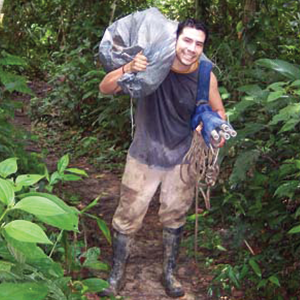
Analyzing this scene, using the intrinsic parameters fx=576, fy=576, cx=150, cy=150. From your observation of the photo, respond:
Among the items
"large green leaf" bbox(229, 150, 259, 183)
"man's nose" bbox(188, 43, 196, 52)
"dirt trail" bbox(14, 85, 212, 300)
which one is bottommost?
"dirt trail" bbox(14, 85, 212, 300)

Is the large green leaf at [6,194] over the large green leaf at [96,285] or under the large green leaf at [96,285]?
over

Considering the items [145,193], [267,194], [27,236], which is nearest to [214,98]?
[145,193]

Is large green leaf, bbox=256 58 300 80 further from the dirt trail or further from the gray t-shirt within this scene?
the dirt trail

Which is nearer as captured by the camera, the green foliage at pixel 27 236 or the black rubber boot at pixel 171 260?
the green foliage at pixel 27 236

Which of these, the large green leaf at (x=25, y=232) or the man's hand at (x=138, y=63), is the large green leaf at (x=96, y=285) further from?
the large green leaf at (x=25, y=232)

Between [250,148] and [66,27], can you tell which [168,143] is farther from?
[66,27]

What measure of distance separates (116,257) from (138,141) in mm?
835

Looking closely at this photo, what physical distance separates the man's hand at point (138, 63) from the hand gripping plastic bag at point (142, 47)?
1.1 inches

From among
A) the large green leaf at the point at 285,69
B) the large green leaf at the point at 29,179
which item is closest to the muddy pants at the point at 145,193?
the large green leaf at the point at 285,69

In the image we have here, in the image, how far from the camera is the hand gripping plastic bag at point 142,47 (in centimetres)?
313

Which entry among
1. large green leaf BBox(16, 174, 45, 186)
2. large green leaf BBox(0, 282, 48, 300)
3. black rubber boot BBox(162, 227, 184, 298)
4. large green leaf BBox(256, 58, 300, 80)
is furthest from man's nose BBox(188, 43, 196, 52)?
large green leaf BBox(0, 282, 48, 300)

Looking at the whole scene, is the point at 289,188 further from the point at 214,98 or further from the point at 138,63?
the point at 138,63

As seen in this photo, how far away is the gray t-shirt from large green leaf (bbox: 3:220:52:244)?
6.56 ft

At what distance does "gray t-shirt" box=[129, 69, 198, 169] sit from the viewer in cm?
346
